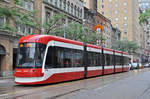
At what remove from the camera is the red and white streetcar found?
14.2 m

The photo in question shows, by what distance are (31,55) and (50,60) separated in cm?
138

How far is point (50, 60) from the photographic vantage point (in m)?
15.2

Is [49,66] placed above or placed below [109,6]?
below

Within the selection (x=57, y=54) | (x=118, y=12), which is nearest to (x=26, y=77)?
(x=57, y=54)

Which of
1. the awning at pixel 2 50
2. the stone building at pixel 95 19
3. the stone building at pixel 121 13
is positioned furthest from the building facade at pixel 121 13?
the awning at pixel 2 50

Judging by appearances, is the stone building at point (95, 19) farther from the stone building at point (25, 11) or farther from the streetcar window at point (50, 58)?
the streetcar window at point (50, 58)

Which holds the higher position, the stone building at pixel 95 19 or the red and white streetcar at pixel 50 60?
the stone building at pixel 95 19

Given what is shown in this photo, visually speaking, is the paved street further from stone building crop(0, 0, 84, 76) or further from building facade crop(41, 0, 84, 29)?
building facade crop(41, 0, 84, 29)

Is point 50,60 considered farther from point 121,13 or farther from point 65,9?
point 121,13

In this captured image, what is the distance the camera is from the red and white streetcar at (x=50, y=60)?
559 inches

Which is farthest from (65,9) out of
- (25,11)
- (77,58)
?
(77,58)

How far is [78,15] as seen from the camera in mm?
49781

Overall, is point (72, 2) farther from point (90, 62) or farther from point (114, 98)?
point (114, 98)

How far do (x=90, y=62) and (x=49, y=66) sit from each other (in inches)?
297
